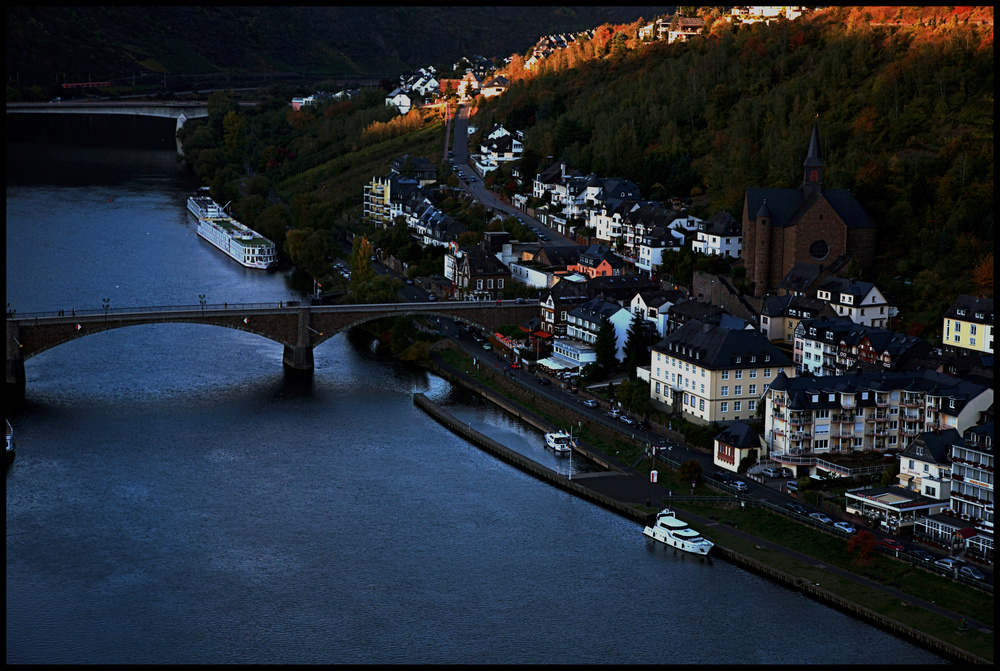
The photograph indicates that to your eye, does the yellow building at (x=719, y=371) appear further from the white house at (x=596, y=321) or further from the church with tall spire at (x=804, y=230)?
the church with tall spire at (x=804, y=230)

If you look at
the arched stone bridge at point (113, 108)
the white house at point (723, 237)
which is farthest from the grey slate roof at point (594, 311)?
the arched stone bridge at point (113, 108)

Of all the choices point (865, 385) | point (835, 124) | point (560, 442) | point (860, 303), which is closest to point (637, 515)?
point (560, 442)

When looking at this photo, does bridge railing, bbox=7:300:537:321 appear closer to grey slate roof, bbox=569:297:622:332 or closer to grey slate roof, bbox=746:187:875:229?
grey slate roof, bbox=569:297:622:332

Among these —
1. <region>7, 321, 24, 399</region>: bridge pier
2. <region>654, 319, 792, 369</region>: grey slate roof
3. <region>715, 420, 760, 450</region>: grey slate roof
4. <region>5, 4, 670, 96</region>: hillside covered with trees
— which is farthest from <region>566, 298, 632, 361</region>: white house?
<region>5, 4, 670, 96</region>: hillside covered with trees

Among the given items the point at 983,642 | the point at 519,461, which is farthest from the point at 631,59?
the point at 983,642

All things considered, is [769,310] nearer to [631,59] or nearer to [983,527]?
[983,527]
